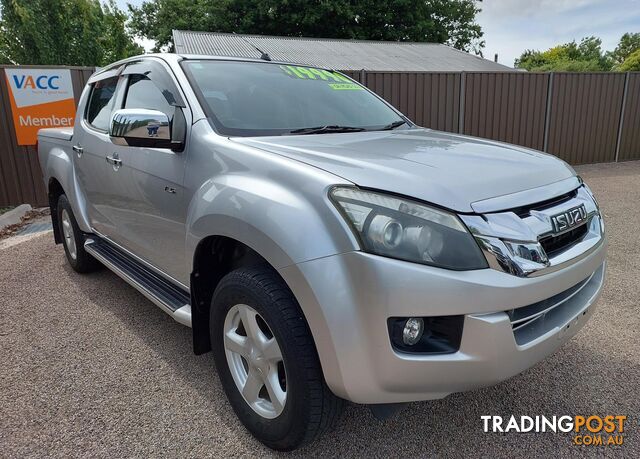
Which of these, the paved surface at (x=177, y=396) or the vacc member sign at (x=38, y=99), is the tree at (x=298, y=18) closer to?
the vacc member sign at (x=38, y=99)

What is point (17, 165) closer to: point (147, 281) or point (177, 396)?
point (147, 281)

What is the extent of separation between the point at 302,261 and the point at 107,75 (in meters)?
2.95

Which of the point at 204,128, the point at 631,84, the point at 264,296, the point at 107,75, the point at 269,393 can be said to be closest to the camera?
the point at 264,296

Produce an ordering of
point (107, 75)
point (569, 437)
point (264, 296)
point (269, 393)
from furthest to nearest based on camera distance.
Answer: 1. point (107, 75)
2. point (569, 437)
3. point (269, 393)
4. point (264, 296)

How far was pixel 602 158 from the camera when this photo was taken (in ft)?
37.7

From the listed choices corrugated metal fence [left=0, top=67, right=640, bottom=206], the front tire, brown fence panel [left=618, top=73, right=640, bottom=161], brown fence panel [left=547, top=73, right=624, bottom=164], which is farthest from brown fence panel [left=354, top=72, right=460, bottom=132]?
the front tire

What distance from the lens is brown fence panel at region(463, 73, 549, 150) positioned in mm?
10094

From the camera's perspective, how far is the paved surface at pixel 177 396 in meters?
2.04

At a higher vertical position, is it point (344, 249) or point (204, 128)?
point (204, 128)

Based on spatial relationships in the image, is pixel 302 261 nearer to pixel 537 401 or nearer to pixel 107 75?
pixel 537 401

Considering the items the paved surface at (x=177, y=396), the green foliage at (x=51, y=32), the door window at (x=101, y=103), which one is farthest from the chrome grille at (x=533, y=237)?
the green foliage at (x=51, y=32)

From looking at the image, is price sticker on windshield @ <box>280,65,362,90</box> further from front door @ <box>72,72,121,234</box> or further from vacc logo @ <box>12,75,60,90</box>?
vacc logo @ <box>12,75,60,90</box>

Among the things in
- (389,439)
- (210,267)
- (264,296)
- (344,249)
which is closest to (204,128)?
(210,267)

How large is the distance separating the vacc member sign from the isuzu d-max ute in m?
5.52
